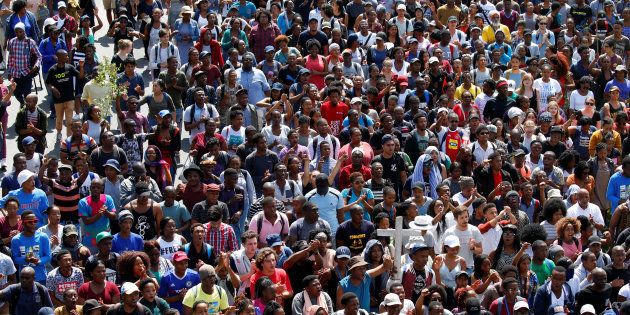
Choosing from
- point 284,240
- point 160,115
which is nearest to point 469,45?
point 160,115

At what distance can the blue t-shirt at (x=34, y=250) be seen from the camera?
19.4 m

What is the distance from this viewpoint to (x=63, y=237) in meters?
19.5

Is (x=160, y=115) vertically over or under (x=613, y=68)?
over

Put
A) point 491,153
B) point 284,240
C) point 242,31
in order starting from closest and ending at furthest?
1. point 284,240
2. point 491,153
3. point 242,31

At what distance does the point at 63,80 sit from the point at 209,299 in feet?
25.6

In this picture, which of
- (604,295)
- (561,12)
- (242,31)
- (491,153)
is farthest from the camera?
(561,12)

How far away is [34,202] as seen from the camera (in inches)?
815

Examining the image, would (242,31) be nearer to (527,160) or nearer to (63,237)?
(527,160)

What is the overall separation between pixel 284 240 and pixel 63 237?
272 cm

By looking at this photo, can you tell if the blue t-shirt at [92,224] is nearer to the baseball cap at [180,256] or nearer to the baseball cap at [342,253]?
the baseball cap at [180,256]

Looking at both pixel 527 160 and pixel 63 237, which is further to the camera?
pixel 527 160

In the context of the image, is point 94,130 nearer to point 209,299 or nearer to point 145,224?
point 145,224

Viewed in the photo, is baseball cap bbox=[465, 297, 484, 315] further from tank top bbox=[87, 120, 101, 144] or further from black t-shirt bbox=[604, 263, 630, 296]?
tank top bbox=[87, 120, 101, 144]

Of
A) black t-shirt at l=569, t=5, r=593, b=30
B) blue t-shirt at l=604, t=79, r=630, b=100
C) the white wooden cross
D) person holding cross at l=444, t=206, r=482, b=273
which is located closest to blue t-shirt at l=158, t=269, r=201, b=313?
the white wooden cross
